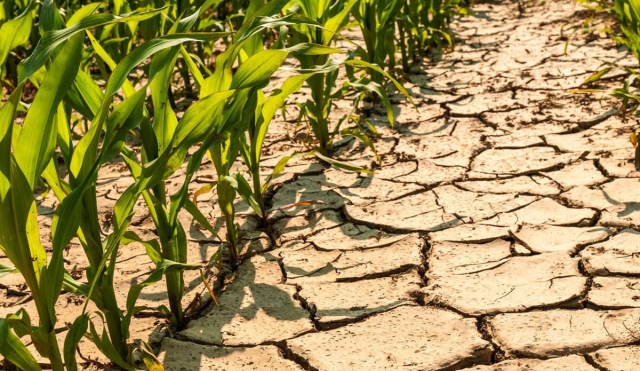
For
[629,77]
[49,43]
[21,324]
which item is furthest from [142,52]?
[629,77]

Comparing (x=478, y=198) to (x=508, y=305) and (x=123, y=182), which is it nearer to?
(x=508, y=305)

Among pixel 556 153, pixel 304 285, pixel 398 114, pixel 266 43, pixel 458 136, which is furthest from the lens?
pixel 266 43

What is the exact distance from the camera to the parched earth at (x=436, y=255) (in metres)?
1.97

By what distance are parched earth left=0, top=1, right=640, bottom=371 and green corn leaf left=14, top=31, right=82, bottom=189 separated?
23.9 inches

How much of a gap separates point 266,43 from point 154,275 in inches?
127

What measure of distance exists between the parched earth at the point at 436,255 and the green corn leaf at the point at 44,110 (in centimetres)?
61

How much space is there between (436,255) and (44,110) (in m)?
1.21

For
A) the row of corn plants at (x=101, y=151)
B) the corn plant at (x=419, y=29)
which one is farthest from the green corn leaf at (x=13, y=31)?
the corn plant at (x=419, y=29)

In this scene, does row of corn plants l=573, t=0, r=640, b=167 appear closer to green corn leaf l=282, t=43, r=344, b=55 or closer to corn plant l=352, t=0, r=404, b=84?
corn plant l=352, t=0, r=404, b=84

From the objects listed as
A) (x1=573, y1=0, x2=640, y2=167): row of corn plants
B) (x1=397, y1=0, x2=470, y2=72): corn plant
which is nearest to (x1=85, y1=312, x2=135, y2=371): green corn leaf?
(x1=573, y1=0, x2=640, y2=167): row of corn plants

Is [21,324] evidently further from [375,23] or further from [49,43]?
[375,23]

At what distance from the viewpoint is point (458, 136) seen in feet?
11.0

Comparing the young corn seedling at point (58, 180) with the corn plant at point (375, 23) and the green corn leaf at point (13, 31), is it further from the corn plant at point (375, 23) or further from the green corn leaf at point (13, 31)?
the corn plant at point (375, 23)

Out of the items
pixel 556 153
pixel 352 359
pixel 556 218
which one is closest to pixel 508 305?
pixel 352 359
